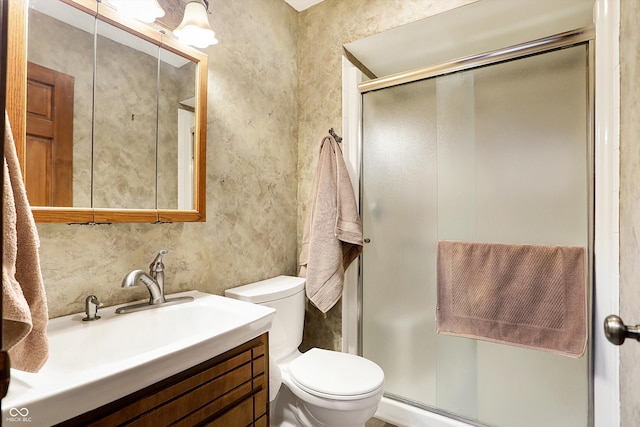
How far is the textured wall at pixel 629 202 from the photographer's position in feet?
3.00

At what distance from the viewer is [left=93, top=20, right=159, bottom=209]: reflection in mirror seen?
3.77 feet

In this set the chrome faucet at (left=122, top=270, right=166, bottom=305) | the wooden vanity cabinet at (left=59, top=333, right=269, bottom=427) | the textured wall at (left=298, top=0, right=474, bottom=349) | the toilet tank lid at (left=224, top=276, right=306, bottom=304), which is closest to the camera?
the wooden vanity cabinet at (left=59, top=333, right=269, bottom=427)

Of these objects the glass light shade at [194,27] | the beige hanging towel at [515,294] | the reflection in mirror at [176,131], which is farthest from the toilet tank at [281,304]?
the glass light shade at [194,27]

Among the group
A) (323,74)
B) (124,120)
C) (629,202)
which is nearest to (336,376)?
(629,202)

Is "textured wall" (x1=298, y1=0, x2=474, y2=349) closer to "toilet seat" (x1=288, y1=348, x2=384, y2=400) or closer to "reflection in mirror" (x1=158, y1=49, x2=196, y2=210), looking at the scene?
"toilet seat" (x1=288, y1=348, x2=384, y2=400)

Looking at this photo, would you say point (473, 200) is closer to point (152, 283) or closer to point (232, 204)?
point (232, 204)

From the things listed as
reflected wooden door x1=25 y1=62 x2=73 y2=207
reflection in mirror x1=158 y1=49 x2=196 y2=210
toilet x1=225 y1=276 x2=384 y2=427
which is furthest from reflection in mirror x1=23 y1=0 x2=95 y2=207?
toilet x1=225 y1=276 x2=384 y2=427

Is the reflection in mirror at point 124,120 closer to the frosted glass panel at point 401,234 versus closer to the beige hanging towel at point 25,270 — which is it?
the beige hanging towel at point 25,270

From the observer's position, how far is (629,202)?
1038mm

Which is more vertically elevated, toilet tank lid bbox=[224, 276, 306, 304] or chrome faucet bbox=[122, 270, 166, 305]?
chrome faucet bbox=[122, 270, 166, 305]

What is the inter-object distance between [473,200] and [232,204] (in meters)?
1.23

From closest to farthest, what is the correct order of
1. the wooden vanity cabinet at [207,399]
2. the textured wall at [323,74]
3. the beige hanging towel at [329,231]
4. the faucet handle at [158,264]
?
the wooden vanity cabinet at [207,399] → the faucet handle at [158,264] → the beige hanging towel at [329,231] → the textured wall at [323,74]

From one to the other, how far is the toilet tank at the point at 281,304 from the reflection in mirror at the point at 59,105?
77 cm

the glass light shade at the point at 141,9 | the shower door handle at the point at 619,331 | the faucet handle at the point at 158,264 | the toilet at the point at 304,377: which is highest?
the glass light shade at the point at 141,9
